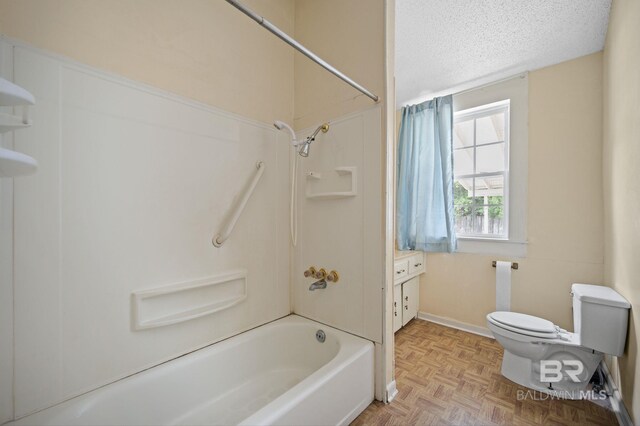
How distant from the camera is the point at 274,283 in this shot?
1.79 m

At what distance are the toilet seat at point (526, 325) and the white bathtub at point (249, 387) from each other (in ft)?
3.27

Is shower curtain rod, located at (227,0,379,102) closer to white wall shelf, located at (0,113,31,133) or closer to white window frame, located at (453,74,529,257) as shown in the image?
white wall shelf, located at (0,113,31,133)

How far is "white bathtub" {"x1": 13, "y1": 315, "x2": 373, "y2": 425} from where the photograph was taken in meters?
1.02

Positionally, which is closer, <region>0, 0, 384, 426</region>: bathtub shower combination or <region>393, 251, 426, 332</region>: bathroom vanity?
<region>0, 0, 384, 426</region>: bathtub shower combination

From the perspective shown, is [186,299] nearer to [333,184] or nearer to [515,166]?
[333,184]

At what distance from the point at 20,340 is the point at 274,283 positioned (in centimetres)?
116

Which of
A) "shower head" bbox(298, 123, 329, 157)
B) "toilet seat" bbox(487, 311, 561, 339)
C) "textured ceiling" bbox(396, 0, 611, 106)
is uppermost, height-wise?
"textured ceiling" bbox(396, 0, 611, 106)

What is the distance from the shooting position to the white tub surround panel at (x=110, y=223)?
95cm

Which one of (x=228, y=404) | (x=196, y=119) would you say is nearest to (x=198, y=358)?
(x=228, y=404)

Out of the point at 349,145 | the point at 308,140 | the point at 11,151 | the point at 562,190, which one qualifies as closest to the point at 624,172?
the point at 562,190

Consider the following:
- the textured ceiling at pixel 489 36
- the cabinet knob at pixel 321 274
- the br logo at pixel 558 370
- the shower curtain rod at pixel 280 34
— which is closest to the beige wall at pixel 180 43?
the shower curtain rod at pixel 280 34

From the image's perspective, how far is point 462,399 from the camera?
156cm

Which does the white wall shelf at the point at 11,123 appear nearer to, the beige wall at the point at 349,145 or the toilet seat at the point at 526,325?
the beige wall at the point at 349,145

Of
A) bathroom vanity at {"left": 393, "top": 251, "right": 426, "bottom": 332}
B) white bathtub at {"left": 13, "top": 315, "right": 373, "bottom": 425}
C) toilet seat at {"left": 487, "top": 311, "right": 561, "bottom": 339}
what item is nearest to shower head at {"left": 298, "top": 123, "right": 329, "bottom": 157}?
white bathtub at {"left": 13, "top": 315, "right": 373, "bottom": 425}
